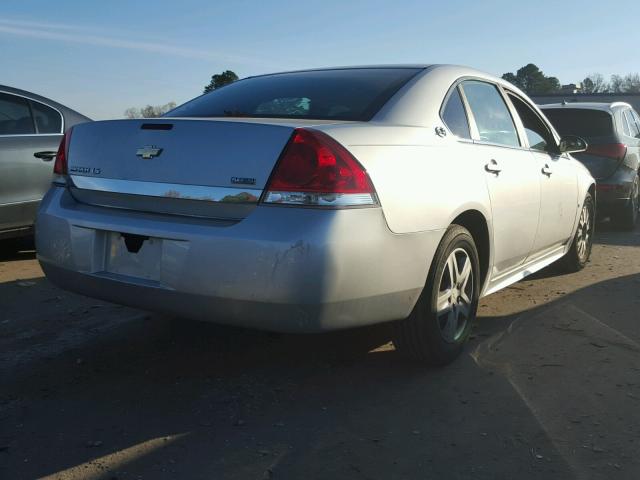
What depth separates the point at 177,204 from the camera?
9.65ft

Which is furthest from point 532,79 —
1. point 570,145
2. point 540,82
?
point 570,145

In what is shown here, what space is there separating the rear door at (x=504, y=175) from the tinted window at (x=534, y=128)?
1.05 ft

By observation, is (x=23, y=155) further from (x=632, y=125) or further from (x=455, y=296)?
(x=632, y=125)

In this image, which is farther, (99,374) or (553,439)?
(99,374)

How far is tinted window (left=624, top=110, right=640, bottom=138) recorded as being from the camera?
910cm

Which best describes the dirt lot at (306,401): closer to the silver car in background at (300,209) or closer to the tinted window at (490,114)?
the silver car in background at (300,209)

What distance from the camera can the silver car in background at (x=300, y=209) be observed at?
8.97ft

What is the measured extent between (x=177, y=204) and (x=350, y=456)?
4.21 ft

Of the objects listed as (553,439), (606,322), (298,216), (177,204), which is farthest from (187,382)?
(606,322)

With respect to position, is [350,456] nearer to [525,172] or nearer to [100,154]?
[100,154]

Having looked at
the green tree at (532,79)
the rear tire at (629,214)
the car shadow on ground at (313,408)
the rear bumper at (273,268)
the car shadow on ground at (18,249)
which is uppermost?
the green tree at (532,79)

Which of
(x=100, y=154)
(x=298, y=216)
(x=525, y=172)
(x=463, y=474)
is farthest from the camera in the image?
(x=525, y=172)

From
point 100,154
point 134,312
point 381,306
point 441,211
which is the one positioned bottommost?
point 134,312

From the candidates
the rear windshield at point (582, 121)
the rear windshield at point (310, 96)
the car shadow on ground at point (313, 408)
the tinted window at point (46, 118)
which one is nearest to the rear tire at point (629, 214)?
→ the rear windshield at point (582, 121)
